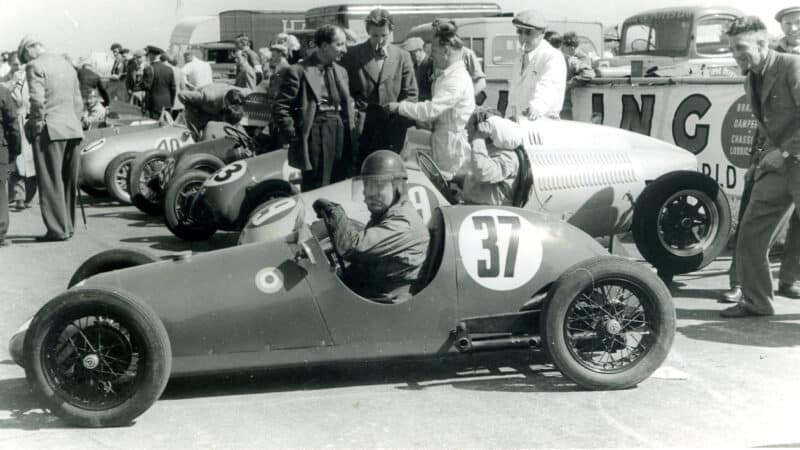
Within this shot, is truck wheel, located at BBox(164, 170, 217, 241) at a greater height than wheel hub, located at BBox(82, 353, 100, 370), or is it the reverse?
wheel hub, located at BBox(82, 353, 100, 370)

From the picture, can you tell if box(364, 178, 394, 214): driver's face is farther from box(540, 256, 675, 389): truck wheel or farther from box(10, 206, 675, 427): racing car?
box(540, 256, 675, 389): truck wheel

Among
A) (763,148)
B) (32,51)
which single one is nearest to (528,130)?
(763,148)

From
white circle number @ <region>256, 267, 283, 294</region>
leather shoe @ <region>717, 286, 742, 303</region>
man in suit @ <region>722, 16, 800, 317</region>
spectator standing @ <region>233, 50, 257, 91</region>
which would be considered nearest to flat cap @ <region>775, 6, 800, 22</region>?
man in suit @ <region>722, 16, 800, 317</region>

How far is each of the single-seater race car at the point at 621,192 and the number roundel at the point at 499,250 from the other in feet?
5.34

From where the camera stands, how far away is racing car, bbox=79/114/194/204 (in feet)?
38.0

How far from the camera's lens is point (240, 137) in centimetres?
1010

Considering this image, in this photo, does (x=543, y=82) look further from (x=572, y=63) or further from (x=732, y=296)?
(x=572, y=63)

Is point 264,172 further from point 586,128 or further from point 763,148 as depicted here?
point 763,148

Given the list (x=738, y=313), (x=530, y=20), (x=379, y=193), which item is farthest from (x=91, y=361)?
(x=530, y=20)

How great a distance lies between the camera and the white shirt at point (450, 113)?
709cm

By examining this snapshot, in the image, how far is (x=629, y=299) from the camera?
16.2 ft

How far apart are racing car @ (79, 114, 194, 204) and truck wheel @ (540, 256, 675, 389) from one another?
7.67 m

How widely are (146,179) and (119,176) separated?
95 centimetres

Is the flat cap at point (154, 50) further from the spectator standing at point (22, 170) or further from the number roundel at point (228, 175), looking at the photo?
the number roundel at point (228, 175)
